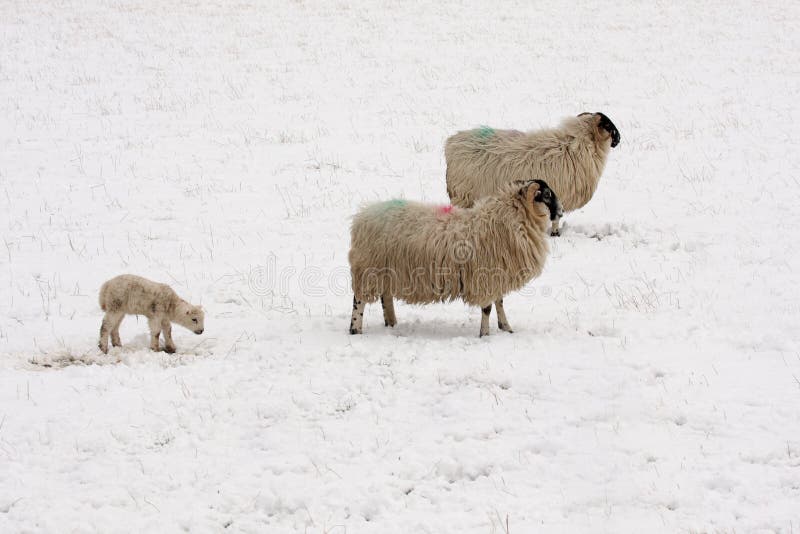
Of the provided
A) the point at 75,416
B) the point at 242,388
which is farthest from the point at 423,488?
the point at 75,416

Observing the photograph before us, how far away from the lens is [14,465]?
5.42 meters

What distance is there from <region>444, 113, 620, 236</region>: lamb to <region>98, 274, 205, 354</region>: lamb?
493 cm

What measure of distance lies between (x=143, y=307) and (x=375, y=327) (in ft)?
7.98

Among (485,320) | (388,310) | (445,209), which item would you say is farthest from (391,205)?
(485,320)

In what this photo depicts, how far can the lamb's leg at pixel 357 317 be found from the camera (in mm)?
7812

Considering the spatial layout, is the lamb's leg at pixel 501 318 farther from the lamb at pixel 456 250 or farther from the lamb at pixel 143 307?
the lamb at pixel 143 307

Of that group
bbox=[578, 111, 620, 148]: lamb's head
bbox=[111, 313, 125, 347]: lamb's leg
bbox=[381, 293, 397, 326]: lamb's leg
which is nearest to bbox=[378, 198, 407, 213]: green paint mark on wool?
bbox=[381, 293, 397, 326]: lamb's leg

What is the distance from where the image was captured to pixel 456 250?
7496 mm

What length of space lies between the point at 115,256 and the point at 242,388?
4529 mm

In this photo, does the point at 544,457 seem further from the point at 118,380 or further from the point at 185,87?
the point at 185,87

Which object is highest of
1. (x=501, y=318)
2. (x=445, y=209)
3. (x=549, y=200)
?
(x=549, y=200)

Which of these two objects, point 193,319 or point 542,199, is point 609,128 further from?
point 193,319

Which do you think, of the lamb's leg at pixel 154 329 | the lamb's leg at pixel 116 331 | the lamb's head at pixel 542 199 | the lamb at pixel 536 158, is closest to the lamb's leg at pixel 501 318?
the lamb's head at pixel 542 199

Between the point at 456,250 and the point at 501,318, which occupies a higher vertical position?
the point at 456,250
